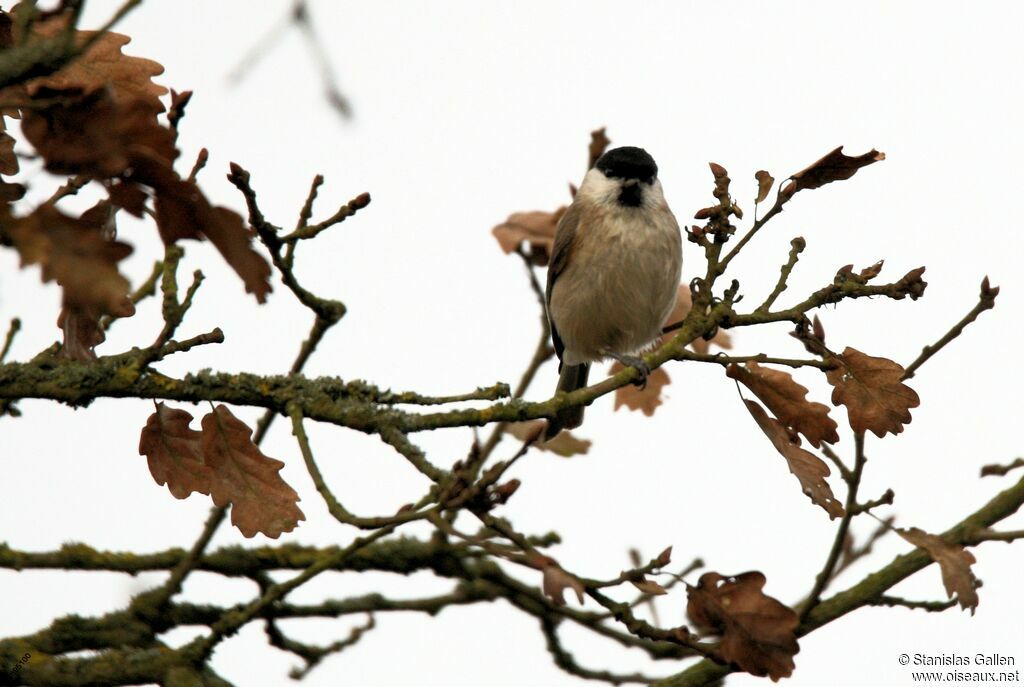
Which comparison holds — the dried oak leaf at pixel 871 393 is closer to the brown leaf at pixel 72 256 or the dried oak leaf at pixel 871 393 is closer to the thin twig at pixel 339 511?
the thin twig at pixel 339 511

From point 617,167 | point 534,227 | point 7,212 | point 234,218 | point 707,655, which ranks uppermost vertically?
point 617,167

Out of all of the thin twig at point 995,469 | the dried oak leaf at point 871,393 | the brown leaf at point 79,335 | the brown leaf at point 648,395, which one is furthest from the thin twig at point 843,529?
the brown leaf at point 79,335

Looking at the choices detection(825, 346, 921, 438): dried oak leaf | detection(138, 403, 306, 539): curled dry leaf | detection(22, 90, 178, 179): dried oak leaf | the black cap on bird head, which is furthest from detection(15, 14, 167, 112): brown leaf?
the black cap on bird head

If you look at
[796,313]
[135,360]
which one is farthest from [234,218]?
[796,313]

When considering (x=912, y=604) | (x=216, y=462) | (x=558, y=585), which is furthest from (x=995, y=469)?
(x=216, y=462)

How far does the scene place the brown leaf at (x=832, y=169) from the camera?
324 centimetres

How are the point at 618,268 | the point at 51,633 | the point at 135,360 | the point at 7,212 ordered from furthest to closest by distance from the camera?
the point at 618,268
the point at 51,633
the point at 135,360
the point at 7,212

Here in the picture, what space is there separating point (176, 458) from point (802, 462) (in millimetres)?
1705

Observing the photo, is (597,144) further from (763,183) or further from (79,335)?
(79,335)

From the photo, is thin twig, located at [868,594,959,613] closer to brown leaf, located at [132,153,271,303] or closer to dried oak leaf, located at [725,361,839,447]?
dried oak leaf, located at [725,361,839,447]

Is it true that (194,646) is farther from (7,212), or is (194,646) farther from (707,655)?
(7,212)

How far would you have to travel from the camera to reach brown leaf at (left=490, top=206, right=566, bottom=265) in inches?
197

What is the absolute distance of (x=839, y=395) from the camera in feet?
10.8

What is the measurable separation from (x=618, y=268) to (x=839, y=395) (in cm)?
256
